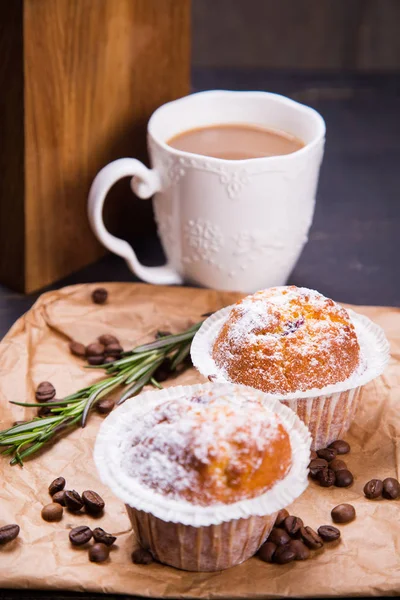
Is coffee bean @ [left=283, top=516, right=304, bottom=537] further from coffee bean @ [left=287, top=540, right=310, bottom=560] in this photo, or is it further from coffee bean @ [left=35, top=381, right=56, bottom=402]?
coffee bean @ [left=35, top=381, right=56, bottom=402]

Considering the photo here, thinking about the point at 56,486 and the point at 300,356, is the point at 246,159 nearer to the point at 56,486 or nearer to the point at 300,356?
the point at 300,356

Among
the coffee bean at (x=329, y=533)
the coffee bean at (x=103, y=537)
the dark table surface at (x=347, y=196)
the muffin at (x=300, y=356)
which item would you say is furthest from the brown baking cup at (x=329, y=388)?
the dark table surface at (x=347, y=196)

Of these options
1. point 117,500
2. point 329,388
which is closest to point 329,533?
point 329,388

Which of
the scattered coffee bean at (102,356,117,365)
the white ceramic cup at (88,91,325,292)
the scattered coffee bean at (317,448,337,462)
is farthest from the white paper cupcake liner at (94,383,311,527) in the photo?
the white ceramic cup at (88,91,325,292)

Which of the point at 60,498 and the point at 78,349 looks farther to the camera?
the point at 78,349

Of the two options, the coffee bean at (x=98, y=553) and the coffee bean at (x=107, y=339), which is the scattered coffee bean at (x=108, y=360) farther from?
the coffee bean at (x=98, y=553)

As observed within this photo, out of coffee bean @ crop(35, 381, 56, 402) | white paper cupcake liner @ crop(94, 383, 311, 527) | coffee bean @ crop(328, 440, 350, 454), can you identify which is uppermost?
white paper cupcake liner @ crop(94, 383, 311, 527)
